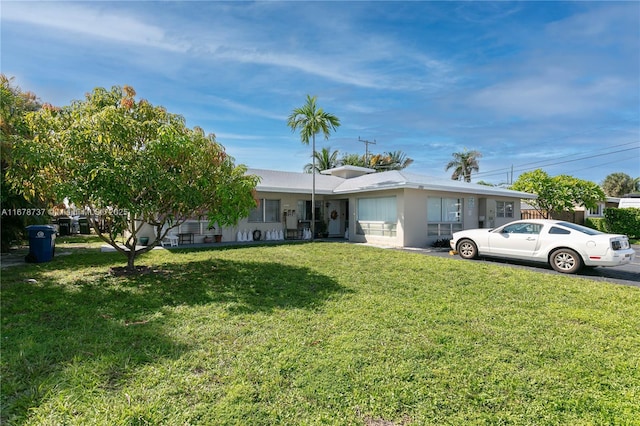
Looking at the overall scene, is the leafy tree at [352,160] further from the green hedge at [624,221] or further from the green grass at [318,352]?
the green grass at [318,352]

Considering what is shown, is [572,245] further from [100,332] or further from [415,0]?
[100,332]

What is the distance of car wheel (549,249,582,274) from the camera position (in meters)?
8.65

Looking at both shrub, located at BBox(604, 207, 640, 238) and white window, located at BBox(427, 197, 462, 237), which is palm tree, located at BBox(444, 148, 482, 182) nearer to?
shrub, located at BBox(604, 207, 640, 238)

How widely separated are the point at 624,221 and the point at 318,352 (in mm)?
24487

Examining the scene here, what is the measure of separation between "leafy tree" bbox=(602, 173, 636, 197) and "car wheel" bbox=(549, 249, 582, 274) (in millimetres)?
45152

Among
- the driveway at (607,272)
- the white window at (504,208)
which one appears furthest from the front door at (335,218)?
the driveway at (607,272)

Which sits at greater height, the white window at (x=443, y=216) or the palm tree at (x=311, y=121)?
the palm tree at (x=311, y=121)

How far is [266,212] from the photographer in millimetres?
16484

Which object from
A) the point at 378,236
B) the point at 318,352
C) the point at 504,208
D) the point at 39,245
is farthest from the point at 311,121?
the point at 318,352

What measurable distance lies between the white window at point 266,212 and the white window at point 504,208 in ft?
41.4

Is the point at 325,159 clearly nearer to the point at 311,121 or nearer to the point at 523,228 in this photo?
the point at 311,121

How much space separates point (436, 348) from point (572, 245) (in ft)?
23.9

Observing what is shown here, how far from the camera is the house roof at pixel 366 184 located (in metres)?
14.2

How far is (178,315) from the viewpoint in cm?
507
